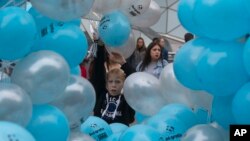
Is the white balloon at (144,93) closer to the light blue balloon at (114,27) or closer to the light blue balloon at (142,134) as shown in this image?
the light blue balloon at (142,134)

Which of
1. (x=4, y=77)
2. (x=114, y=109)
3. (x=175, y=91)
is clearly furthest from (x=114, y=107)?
(x=4, y=77)

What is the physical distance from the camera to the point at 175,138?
4.06 meters

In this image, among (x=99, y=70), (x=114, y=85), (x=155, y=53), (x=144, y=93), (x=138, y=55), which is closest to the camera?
(x=144, y=93)

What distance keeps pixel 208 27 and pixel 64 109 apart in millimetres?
1056

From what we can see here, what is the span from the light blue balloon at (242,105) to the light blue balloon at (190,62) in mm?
285

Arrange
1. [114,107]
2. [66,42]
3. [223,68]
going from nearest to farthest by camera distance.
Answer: [223,68] < [66,42] < [114,107]

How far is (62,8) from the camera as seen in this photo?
3514 mm

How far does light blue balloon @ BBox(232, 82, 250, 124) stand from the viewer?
10.8ft

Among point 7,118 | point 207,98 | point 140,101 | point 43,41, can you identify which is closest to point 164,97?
point 140,101

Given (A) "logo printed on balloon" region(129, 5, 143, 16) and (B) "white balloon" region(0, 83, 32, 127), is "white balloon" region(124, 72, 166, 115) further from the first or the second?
(B) "white balloon" region(0, 83, 32, 127)

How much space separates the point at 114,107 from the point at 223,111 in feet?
6.71

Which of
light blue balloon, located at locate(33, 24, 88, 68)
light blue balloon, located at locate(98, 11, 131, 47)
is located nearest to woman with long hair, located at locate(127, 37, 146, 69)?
light blue balloon, located at locate(98, 11, 131, 47)

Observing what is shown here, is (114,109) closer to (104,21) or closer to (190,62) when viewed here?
(104,21)

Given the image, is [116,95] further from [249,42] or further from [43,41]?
[249,42]
